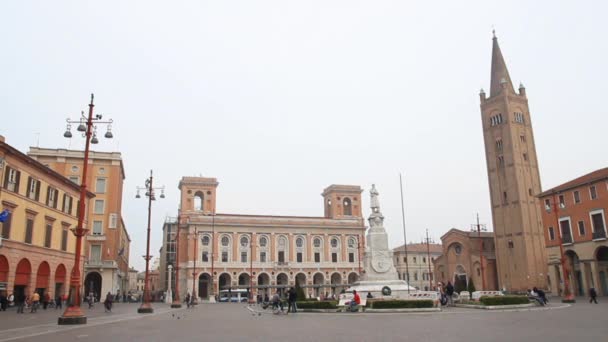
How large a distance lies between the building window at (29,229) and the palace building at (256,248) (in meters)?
43.7

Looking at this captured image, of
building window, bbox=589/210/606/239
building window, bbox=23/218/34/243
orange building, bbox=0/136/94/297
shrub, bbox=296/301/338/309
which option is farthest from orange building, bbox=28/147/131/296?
building window, bbox=589/210/606/239

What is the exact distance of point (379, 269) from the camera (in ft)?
109

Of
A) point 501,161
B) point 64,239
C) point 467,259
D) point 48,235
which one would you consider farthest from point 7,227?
point 467,259

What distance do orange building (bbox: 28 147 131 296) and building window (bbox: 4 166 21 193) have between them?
917 inches

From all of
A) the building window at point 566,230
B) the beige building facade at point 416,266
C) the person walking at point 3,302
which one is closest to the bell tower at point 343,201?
the beige building facade at point 416,266

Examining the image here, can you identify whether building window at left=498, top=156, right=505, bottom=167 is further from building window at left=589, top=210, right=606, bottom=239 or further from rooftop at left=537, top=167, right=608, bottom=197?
building window at left=589, top=210, right=606, bottom=239

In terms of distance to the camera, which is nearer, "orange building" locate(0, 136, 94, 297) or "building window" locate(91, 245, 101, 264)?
"orange building" locate(0, 136, 94, 297)

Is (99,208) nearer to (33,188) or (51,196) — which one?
(51,196)

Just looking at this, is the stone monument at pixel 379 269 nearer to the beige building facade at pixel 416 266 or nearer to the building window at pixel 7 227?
the building window at pixel 7 227

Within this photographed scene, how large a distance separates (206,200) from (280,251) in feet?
53.6

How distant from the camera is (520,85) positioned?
245 feet

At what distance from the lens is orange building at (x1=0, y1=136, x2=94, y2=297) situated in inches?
1245

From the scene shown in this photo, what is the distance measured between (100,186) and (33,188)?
79.8 feet

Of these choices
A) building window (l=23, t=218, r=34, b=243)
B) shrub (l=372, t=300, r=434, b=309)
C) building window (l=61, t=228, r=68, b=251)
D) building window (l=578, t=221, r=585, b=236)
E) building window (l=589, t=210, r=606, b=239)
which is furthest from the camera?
building window (l=578, t=221, r=585, b=236)
